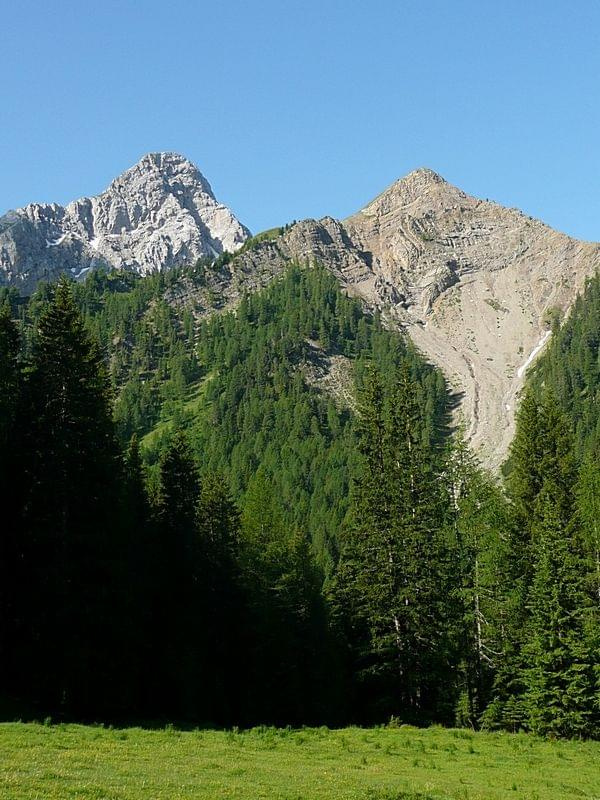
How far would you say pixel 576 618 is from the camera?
3647cm

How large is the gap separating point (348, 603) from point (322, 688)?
6161 millimetres

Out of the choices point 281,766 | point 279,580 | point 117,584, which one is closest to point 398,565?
point 279,580

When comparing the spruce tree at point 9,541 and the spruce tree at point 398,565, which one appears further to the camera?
the spruce tree at point 398,565

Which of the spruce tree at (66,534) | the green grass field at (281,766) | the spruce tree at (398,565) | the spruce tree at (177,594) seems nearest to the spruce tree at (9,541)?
the spruce tree at (66,534)

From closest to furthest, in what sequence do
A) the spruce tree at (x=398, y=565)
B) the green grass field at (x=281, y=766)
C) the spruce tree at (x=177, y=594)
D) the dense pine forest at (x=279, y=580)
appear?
the green grass field at (x=281, y=766) < the dense pine forest at (x=279, y=580) < the spruce tree at (x=177, y=594) < the spruce tree at (x=398, y=565)

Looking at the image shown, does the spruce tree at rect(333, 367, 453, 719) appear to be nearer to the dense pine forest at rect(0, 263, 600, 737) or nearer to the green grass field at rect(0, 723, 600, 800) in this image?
the dense pine forest at rect(0, 263, 600, 737)

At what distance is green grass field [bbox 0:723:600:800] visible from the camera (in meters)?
14.8

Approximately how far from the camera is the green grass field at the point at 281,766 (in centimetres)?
1484

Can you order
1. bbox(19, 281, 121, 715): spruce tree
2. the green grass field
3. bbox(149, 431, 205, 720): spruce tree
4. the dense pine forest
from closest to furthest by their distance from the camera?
1. the green grass field
2. bbox(19, 281, 121, 715): spruce tree
3. the dense pine forest
4. bbox(149, 431, 205, 720): spruce tree

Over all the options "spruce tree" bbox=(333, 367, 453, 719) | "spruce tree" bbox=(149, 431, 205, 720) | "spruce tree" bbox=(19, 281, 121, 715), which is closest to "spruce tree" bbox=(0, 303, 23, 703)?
"spruce tree" bbox=(19, 281, 121, 715)

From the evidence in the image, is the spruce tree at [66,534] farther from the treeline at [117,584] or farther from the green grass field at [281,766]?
the green grass field at [281,766]

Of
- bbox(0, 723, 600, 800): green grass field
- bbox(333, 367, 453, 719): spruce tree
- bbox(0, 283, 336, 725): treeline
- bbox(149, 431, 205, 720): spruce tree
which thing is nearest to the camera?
bbox(0, 723, 600, 800): green grass field

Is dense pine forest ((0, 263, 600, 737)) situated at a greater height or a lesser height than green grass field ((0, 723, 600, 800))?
greater

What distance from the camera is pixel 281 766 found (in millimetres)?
20438
